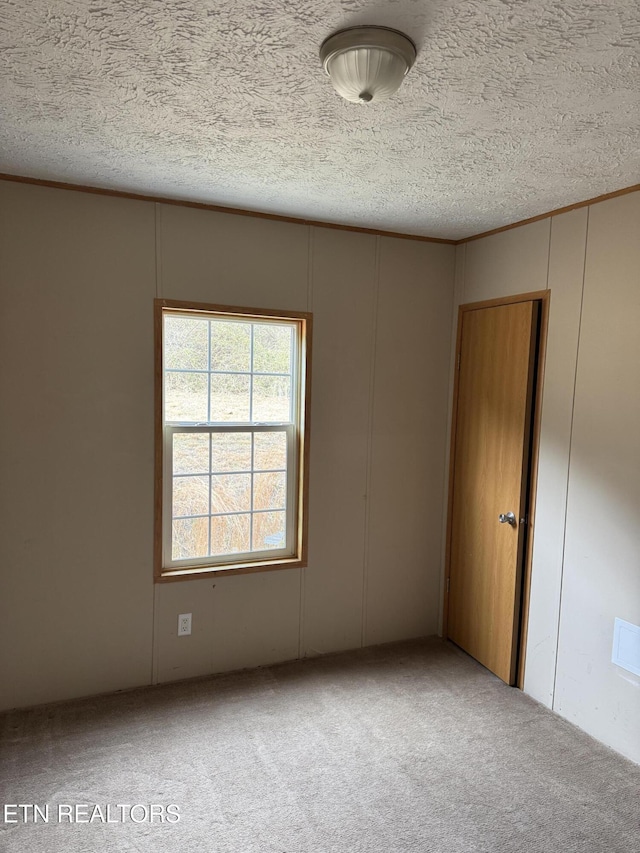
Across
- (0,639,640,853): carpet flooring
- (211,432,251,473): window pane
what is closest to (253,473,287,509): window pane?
(211,432,251,473): window pane

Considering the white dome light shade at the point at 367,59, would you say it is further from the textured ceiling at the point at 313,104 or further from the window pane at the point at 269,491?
the window pane at the point at 269,491

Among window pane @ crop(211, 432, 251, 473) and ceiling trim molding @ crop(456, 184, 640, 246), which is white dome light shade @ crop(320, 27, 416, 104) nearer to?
ceiling trim molding @ crop(456, 184, 640, 246)

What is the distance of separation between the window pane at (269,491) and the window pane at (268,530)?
0.18 ft

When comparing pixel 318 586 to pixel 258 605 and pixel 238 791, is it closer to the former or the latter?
Result: pixel 258 605

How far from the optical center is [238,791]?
226 centimetres

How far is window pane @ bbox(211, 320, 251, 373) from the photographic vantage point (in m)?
3.12

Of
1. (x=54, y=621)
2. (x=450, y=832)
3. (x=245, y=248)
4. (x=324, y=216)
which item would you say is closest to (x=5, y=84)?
(x=245, y=248)

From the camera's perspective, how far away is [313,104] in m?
1.80

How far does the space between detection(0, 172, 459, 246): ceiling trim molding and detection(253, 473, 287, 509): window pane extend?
4.78 feet

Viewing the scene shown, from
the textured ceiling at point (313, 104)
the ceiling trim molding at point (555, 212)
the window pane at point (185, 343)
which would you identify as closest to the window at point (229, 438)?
the window pane at point (185, 343)

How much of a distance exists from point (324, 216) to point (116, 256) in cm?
114

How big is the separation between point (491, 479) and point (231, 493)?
4.92 ft

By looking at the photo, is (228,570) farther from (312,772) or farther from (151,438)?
(312,772)

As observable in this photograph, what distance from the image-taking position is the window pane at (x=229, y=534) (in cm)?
319
